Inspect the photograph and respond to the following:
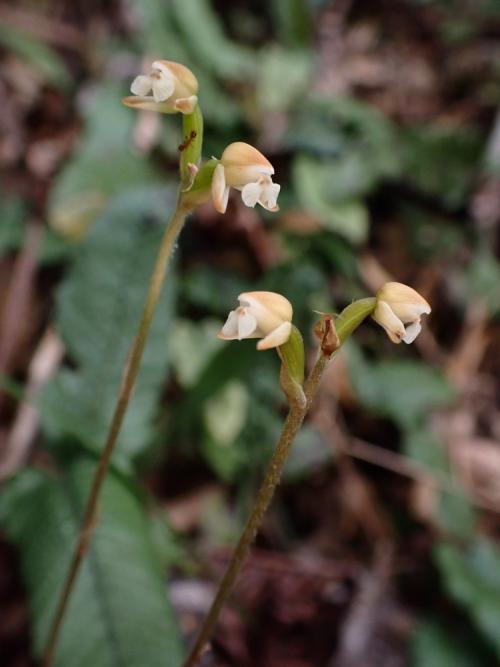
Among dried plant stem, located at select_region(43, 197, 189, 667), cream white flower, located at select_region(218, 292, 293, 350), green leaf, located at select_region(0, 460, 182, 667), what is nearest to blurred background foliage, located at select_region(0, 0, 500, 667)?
green leaf, located at select_region(0, 460, 182, 667)

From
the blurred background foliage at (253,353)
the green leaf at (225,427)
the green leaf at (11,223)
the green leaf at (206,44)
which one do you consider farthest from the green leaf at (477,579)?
the green leaf at (206,44)

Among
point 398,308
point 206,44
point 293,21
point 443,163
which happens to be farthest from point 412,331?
point 293,21

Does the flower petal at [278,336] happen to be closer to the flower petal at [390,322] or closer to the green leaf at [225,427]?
the flower petal at [390,322]

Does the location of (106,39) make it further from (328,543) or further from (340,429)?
(328,543)

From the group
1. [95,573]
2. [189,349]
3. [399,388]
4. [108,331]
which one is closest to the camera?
[95,573]

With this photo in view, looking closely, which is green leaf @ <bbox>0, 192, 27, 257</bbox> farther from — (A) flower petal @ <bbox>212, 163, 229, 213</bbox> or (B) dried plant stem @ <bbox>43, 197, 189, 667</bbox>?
A: (A) flower petal @ <bbox>212, 163, 229, 213</bbox>

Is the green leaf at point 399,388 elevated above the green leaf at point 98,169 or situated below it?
below

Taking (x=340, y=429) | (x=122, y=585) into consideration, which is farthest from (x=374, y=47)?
(x=122, y=585)

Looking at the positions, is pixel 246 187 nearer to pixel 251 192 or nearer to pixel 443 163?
pixel 251 192
